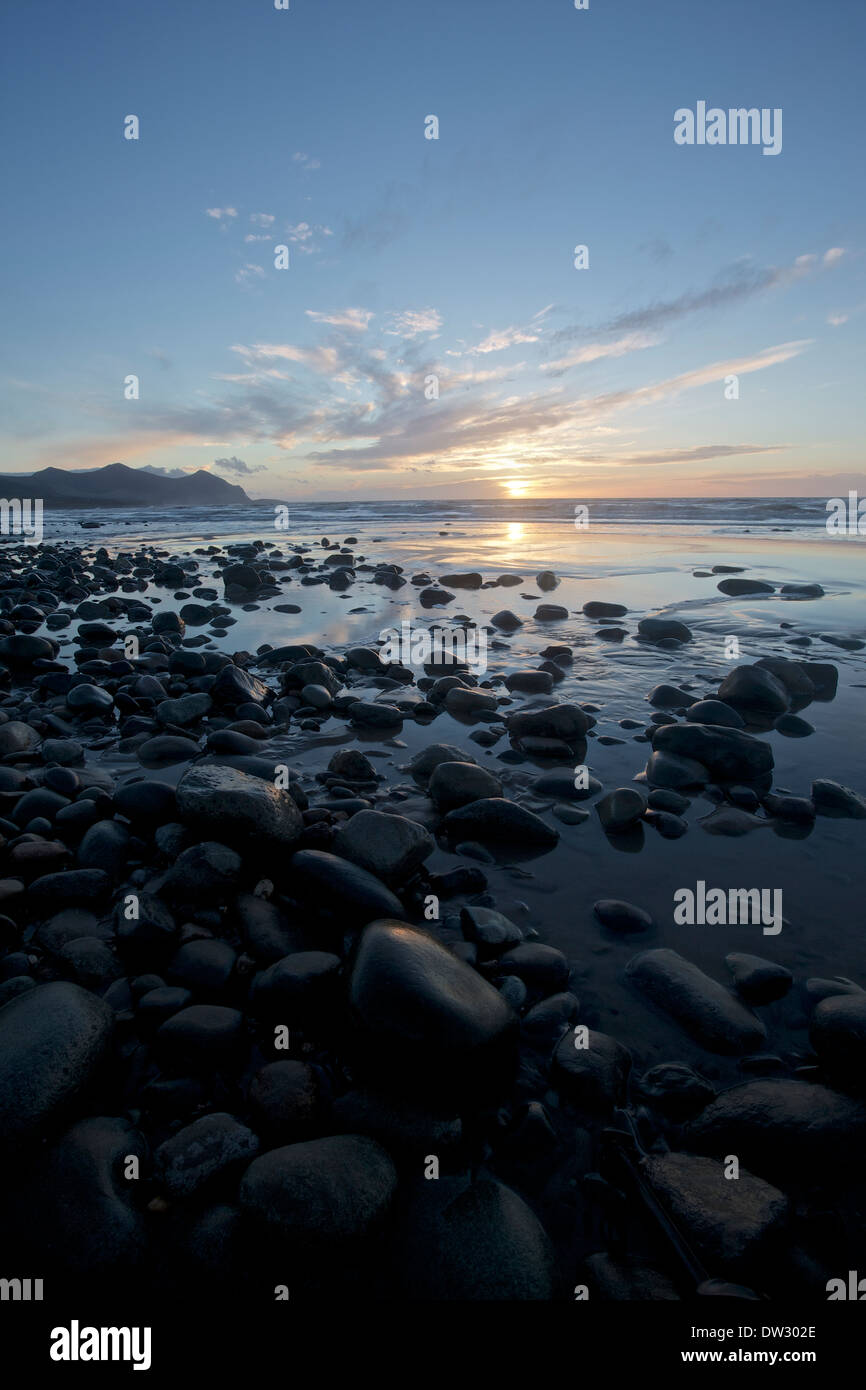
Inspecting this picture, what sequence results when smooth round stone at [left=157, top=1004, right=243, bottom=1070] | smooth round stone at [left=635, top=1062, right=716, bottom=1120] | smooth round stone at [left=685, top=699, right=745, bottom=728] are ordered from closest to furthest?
smooth round stone at [left=635, top=1062, right=716, bottom=1120] < smooth round stone at [left=157, top=1004, right=243, bottom=1070] < smooth round stone at [left=685, top=699, right=745, bottom=728]

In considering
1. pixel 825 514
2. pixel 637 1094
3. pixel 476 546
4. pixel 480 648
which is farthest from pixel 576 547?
pixel 825 514

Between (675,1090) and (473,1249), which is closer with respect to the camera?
(473,1249)

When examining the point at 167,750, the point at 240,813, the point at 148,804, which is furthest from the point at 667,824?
the point at 167,750

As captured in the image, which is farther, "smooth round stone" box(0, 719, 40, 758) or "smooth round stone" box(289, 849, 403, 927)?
"smooth round stone" box(0, 719, 40, 758)

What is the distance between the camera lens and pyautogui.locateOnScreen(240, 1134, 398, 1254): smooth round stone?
1.81 m

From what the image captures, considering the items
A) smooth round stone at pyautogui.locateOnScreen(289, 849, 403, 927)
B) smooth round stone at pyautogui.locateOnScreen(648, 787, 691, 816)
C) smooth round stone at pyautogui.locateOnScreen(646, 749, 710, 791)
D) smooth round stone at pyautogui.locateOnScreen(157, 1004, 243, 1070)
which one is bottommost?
smooth round stone at pyautogui.locateOnScreen(157, 1004, 243, 1070)

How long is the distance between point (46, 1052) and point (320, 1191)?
43.1 inches

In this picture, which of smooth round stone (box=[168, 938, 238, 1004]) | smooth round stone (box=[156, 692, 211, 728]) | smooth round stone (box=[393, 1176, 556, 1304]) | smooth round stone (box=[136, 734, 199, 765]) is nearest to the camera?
smooth round stone (box=[393, 1176, 556, 1304])

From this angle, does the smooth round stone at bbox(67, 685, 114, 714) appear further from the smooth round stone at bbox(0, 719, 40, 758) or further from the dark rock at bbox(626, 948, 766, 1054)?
the dark rock at bbox(626, 948, 766, 1054)

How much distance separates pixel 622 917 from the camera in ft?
10.4

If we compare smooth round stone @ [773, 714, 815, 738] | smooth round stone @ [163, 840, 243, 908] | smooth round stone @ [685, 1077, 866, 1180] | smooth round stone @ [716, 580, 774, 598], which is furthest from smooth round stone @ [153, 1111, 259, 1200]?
smooth round stone @ [716, 580, 774, 598]

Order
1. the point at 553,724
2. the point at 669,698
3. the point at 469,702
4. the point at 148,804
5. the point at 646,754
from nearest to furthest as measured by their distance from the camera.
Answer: the point at 148,804, the point at 646,754, the point at 553,724, the point at 469,702, the point at 669,698

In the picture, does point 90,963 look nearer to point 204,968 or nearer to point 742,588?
point 204,968

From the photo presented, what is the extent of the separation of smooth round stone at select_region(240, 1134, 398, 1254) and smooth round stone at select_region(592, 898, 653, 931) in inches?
64.9
